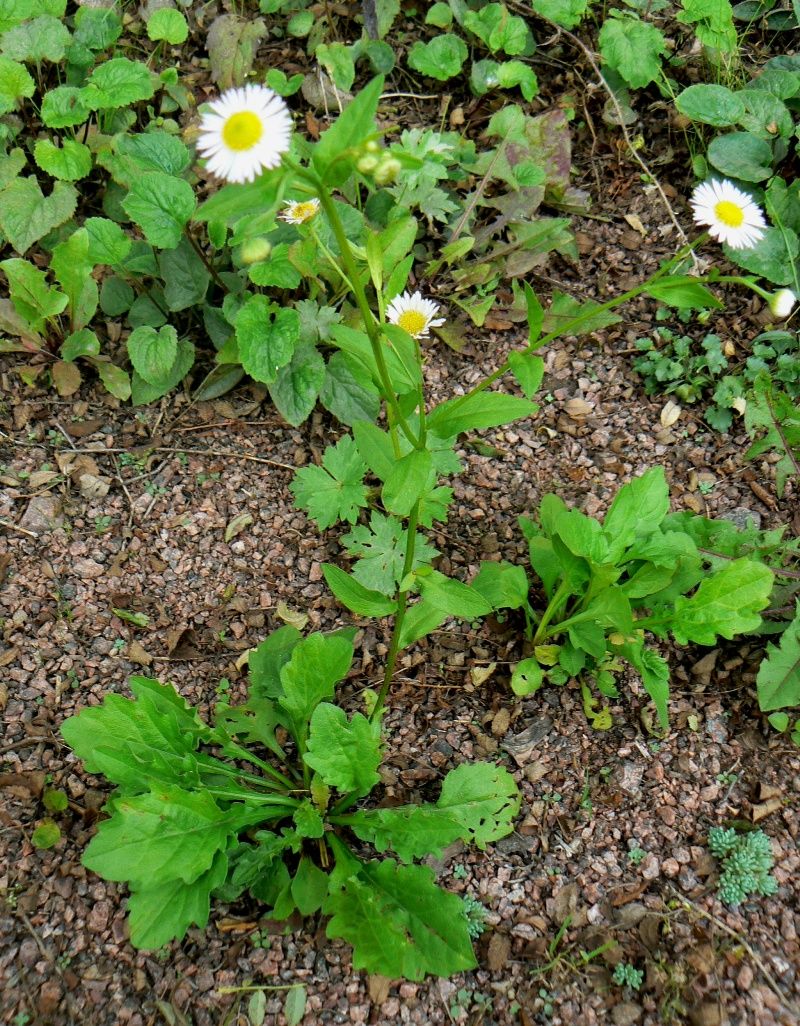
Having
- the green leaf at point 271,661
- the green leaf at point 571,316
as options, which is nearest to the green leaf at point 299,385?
the green leaf at point 271,661

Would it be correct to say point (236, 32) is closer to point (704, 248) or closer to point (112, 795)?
point (704, 248)

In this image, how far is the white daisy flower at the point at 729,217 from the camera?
1.76 m

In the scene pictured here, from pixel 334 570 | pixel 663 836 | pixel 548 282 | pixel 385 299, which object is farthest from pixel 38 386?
pixel 663 836

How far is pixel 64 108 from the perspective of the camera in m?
2.95

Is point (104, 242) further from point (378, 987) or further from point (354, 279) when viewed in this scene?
point (378, 987)

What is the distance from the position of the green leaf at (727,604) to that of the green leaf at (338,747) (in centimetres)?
88

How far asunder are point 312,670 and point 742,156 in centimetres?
252

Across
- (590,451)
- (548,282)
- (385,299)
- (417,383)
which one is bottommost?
(590,451)

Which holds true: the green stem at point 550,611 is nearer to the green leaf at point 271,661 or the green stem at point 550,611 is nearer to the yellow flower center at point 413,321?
the green leaf at point 271,661

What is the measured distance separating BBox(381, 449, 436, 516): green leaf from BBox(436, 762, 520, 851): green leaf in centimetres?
82

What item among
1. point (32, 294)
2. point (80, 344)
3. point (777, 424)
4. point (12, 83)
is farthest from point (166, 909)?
point (12, 83)

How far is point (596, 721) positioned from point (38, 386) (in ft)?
6.96

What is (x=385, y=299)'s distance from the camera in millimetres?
1945

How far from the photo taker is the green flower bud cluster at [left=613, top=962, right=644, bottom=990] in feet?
6.80
